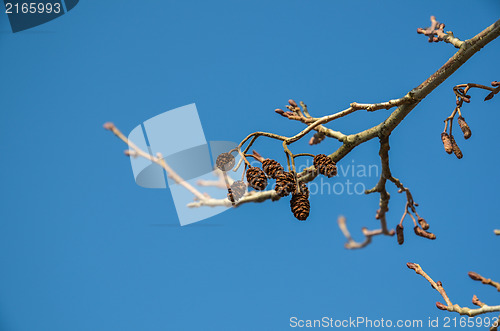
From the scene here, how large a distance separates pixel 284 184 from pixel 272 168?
7cm

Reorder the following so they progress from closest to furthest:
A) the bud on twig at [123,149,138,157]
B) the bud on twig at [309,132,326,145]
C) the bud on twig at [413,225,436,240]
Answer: the bud on twig at [413,225,436,240]
the bud on twig at [309,132,326,145]
the bud on twig at [123,149,138,157]

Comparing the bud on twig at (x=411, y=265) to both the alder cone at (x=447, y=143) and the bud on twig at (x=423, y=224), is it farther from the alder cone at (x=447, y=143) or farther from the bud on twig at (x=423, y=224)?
the alder cone at (x=447, y=143)

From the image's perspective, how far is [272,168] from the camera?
4.75 feet

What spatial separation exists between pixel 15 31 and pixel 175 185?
2.26 metres

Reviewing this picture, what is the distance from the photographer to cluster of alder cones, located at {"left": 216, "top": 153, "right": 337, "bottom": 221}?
1.39 metres

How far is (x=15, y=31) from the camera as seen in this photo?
3.74m

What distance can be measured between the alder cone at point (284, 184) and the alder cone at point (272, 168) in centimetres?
2

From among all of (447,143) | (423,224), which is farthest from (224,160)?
(423,224)

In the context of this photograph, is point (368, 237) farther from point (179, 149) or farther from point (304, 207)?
point (179, 149)

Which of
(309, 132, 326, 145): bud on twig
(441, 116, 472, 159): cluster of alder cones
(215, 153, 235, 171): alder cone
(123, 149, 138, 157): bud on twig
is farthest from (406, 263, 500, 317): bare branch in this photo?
(123, 149, 138, 157): bud on twig

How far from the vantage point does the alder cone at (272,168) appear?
1.43 meters

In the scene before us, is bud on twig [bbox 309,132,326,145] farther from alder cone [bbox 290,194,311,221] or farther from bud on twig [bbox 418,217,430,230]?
alder cone [bbox 290,194,311,221]

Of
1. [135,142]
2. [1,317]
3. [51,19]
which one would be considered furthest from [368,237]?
[1,317]

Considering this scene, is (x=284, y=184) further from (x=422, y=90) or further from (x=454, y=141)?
(x=454, y=141)
